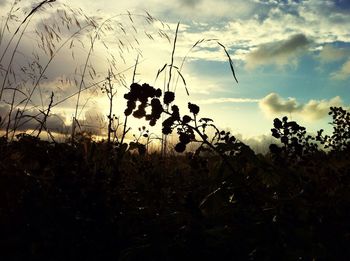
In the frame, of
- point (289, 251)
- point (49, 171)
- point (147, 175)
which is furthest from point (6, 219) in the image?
point (147, 175)

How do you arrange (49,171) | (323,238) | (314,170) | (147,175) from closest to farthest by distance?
(323,238) → (49,171) → (147,175) → (314,170)

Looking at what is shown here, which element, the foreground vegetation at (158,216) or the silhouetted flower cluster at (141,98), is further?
the silhouetted flower cluster at (141,98)

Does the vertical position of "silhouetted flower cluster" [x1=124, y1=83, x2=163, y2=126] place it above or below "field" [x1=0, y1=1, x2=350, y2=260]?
above

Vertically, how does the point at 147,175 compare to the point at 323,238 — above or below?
above

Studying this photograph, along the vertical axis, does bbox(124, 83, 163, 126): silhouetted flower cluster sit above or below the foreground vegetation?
above

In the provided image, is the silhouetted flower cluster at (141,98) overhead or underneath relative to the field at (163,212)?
overhead

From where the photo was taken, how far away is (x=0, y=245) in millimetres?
2773

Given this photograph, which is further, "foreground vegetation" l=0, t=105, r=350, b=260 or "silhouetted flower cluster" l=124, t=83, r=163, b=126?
"silhouetted flower cluster" l=124, t=83, r=163, b=126

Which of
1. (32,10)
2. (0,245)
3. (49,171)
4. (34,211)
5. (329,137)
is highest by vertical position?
(32,10)

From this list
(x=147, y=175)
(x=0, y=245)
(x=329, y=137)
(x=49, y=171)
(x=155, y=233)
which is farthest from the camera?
(x=329, y=137)

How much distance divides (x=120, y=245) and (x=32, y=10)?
3.98m

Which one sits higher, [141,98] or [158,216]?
[141,98]

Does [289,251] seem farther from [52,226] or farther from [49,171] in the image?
[49,171]

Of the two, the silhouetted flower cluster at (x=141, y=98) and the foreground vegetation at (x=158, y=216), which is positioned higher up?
the silhouetted flower cluster at (x=141, y=98)
